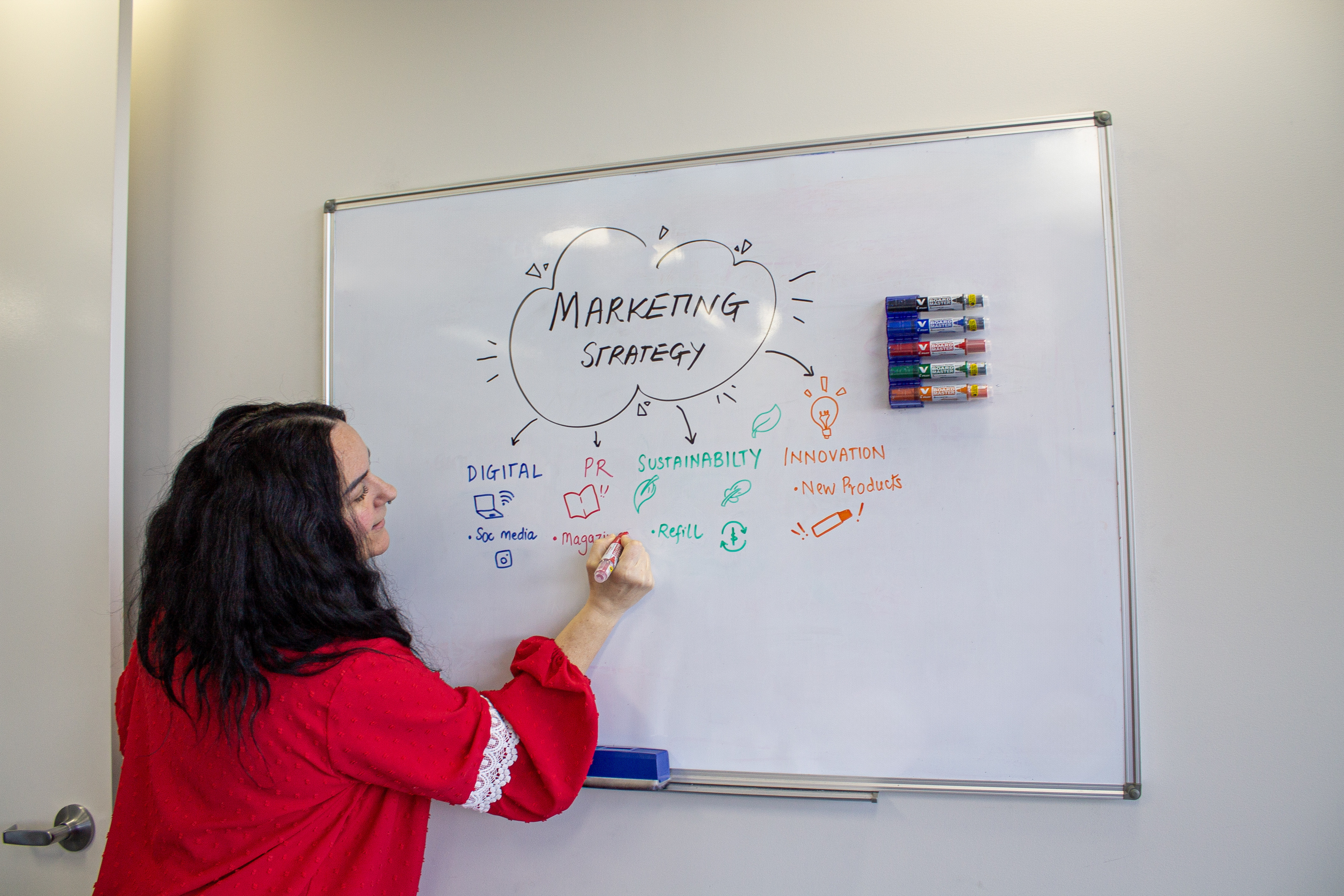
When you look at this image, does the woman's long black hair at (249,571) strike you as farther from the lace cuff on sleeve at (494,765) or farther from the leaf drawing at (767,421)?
the leaf drawing at (767,421)

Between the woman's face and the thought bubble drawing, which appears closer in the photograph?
the woman's face

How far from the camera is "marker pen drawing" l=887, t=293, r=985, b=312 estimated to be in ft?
3.52

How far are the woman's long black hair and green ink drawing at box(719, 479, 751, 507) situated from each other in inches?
21.2

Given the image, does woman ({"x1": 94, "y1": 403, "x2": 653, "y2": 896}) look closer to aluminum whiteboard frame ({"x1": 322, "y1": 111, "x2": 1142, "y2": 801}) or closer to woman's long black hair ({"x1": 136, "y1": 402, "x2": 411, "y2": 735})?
woman's long black hair ({"x1": 136, "y1": 402, "x2": 411, "y2": 735})

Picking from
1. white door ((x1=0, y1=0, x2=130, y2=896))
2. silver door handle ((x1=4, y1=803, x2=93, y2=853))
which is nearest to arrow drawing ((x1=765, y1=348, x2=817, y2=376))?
white door ((x1=0, y1=0, x2=130, y2=896))

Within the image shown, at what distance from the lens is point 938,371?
1.07 metres

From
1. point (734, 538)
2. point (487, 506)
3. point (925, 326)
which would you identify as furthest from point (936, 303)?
point (487, 506)

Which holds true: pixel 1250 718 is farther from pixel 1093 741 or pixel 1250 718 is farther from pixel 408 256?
pixel 408 256

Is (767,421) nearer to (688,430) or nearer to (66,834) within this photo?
(688,430)

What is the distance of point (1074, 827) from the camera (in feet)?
3.44

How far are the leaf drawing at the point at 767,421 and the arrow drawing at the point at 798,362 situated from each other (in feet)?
0.23

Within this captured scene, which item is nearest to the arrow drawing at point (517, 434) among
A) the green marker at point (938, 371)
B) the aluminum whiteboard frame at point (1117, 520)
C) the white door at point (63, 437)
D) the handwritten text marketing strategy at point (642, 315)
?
the handwritten text marketing strategy at point (642, 315)

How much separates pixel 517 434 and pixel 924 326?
27.4 inches

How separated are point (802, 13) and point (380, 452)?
3.50 ft
